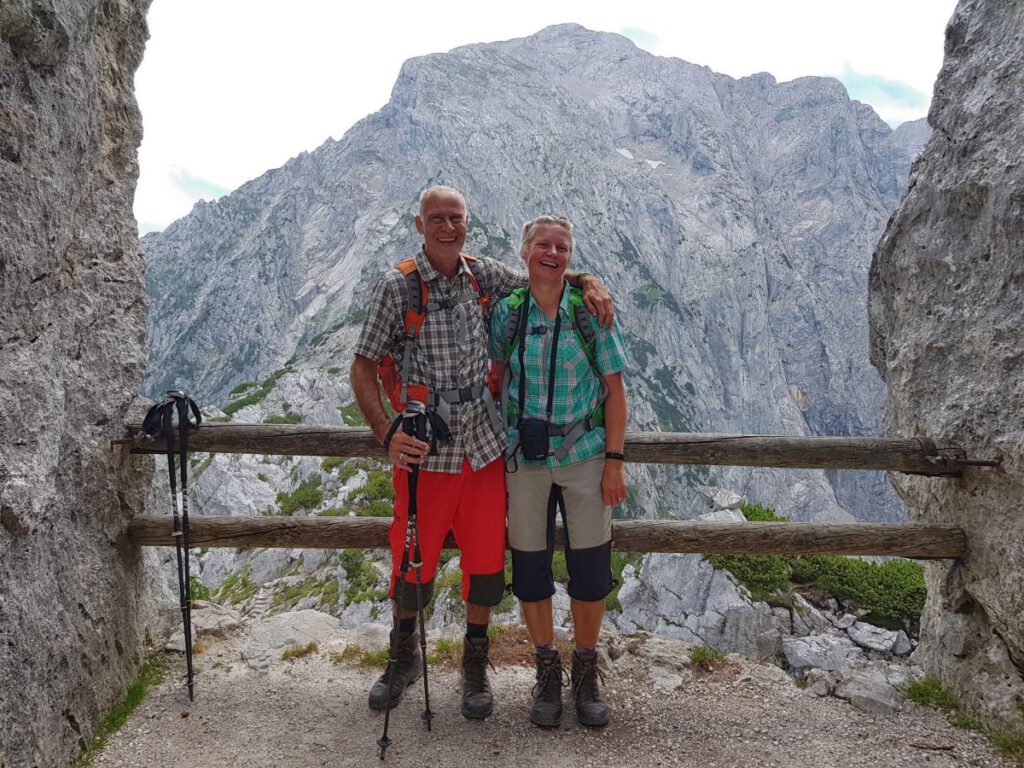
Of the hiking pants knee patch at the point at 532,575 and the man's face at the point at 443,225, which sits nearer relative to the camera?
the man's face at the point at 443,225

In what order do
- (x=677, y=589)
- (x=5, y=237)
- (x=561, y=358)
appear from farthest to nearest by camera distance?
(x=677, y=589) < (x=561, y=358) < (x=5, y=237)

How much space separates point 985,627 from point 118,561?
750 centimetres

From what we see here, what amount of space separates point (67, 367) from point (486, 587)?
3565mm

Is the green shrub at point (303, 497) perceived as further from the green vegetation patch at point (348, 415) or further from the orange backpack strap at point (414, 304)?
the orange backpack strap at point (414, 304)

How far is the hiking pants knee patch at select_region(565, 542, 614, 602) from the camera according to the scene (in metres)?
4.71

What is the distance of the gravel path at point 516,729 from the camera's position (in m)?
4.62

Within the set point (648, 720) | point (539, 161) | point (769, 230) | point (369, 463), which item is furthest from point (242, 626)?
point (769, 230)

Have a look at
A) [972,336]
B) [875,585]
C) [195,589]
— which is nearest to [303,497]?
[195,589]

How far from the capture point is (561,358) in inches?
180

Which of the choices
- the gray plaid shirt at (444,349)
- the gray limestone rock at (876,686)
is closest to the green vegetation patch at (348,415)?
the gray limestone rock at (876,686)

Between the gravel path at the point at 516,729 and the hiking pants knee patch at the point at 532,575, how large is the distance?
44.9 inches

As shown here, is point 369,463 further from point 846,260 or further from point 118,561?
point 846,260

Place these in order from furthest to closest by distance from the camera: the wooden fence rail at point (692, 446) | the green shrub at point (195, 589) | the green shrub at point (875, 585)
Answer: the green shrub at point (875, 585)
the wooden fence rail at point (692, 446)
the green shrub at point (195, 589)

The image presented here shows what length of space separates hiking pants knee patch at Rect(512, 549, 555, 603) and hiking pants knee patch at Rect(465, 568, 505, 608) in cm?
12
